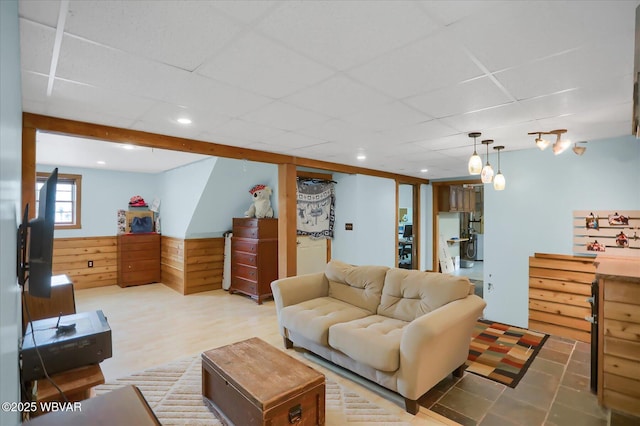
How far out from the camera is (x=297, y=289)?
3.46 meters

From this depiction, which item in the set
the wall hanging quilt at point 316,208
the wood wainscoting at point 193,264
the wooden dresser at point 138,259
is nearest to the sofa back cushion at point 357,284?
the wall hanging quilt at point 316,208

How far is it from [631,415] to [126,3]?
386cm

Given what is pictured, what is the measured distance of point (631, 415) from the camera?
2197 millimetres

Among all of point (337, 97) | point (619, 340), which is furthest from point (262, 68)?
point (619, 340)

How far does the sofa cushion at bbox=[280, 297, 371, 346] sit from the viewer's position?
279 centimetres

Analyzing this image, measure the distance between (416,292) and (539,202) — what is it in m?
2.28

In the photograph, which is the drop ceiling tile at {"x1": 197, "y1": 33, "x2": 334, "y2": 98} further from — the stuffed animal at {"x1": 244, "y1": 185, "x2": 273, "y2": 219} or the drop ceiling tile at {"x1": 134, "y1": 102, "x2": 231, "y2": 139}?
the stuffed animal at {"x1": 244, "y1": 185, "x2": 273, "y2": 219}

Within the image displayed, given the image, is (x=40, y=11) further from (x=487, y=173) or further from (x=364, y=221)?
(x=364, y=221)

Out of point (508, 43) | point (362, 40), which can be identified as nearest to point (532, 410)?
point (508, 43)

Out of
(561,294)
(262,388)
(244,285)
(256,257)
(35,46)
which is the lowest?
(244,285)

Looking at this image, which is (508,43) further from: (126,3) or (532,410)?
(532,410)

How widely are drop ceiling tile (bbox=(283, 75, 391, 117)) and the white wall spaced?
136 inches

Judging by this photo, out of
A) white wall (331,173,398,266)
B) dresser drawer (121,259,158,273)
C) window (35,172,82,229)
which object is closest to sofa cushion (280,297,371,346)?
white wall (331,173,398,266)

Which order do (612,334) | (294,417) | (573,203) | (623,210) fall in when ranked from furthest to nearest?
(573,203) < (623,210) < (612,334) < (294,417)
